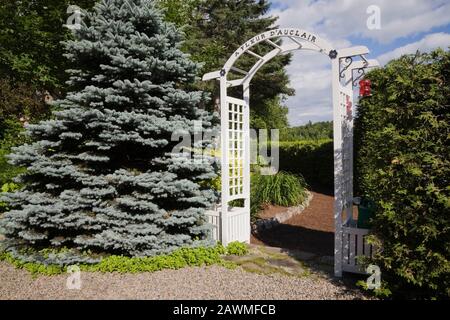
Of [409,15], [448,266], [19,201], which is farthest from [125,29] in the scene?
[448,266]

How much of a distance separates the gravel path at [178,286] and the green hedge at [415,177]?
61 centimetres

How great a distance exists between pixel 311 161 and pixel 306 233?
20.0 feet

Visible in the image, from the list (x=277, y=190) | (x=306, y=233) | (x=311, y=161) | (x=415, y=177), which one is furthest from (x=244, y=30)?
Answer: (x=415, y=177)

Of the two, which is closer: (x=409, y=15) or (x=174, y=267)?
(x=174, y=267)

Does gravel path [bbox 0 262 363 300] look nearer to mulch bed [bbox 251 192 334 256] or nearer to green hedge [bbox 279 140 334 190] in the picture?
mulch bed [bbox 251 192 334 256]

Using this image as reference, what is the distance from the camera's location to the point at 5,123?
8.64 meters

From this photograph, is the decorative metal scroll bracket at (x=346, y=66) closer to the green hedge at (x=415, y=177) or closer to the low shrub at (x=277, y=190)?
the green hedge at (x=415, y=177)

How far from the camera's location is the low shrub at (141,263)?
405 centimetres

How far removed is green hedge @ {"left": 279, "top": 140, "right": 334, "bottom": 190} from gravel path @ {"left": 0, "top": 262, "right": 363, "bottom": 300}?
7.66 meters

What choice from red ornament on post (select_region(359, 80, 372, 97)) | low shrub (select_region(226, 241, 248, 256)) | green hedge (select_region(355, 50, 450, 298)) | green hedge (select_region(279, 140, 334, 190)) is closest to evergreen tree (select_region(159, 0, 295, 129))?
green hedge (select_region(279, 140, 334, 190))

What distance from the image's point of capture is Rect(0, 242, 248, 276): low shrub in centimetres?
405
